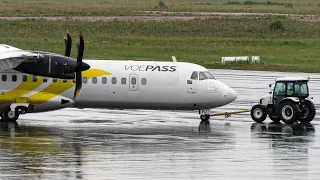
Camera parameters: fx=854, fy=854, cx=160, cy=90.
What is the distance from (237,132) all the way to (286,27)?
66843 millimetres

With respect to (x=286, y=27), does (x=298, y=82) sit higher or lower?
lower

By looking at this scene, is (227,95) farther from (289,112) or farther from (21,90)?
(21,90)

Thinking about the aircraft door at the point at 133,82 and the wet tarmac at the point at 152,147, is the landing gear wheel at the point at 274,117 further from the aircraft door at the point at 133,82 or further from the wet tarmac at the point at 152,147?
the aircraft door at the point at 133,82

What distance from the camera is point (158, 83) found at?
36031 millimetres

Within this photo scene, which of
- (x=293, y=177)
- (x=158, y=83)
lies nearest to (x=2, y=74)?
(x=158, y=83)

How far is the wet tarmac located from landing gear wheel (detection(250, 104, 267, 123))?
0.47 m

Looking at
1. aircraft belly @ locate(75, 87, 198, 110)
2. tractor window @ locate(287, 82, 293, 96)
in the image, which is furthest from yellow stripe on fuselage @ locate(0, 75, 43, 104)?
tractor window @ locate(287, 82, 293, 96)

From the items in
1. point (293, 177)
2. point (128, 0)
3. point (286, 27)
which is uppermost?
point (128, 0)

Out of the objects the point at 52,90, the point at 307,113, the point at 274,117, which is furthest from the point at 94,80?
the point at 307,113

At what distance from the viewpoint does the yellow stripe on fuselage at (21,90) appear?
34.9m

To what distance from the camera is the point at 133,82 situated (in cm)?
3591

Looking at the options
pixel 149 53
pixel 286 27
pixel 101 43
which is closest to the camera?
pixel 149 53

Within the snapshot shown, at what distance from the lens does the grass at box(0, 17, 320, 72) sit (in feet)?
230

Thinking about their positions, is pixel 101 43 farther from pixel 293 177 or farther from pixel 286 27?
pixel 293 177
